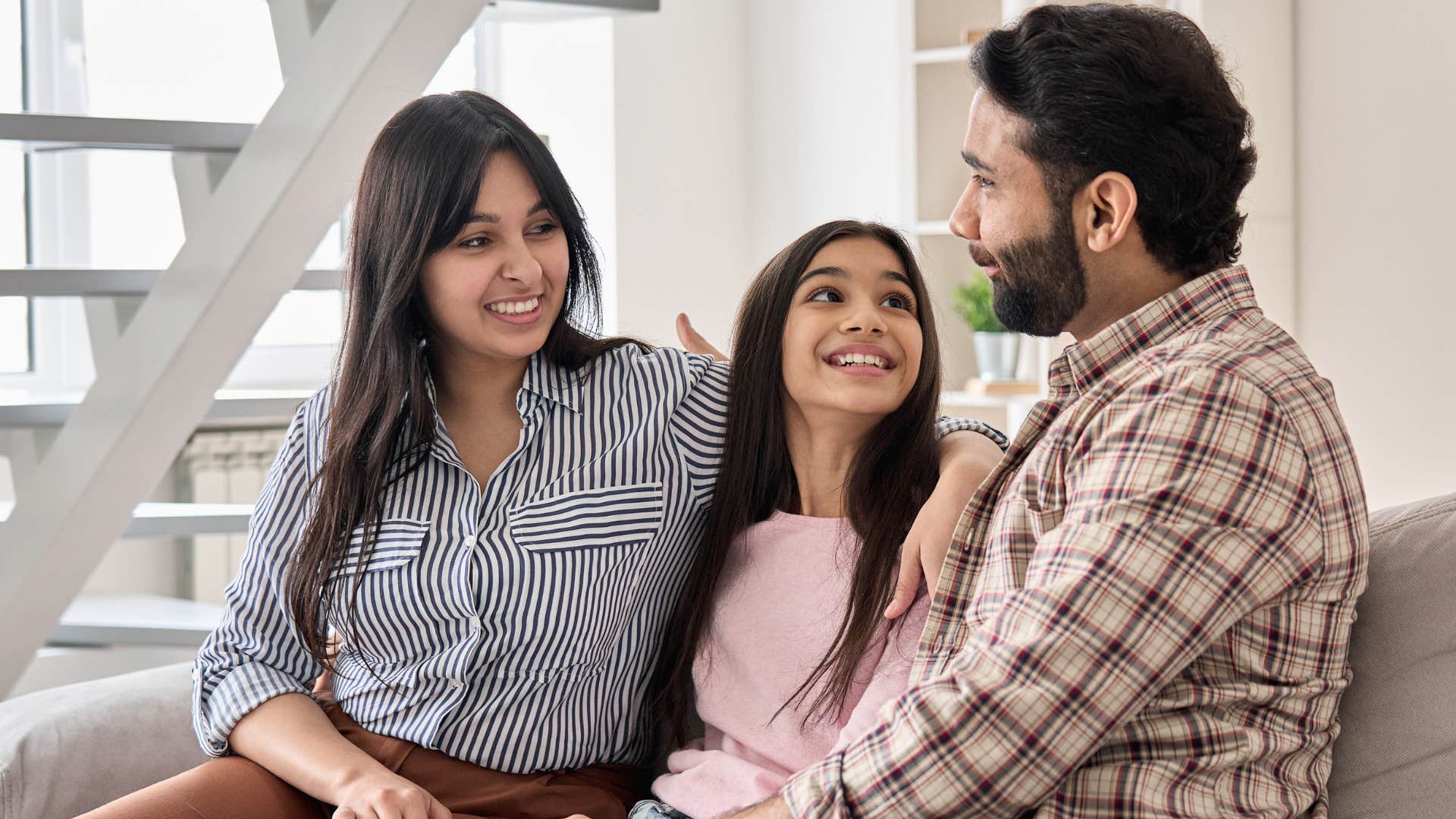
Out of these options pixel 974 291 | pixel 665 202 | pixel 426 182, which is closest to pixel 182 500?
pixel 665 202

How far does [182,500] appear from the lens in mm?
3686

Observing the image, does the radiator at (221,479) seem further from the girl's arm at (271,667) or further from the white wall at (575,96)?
the girl's arm at (271,667)

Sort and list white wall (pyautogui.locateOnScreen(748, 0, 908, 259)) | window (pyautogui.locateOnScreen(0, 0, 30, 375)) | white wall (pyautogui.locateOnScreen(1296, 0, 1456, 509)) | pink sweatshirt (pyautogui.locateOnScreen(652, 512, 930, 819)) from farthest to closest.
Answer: white wall (pyautogui.locateOnScreen(748, 0, 908, 259)) < window (pyautogui.locateOnScreen(0, 0, 30, 375)) < white wall (pyautogui.locateOnScreen(1296, 0, 1456, 509)) < pink sweatshirt (pyautogui.locateOnScreen(652, 512, 930, 819))

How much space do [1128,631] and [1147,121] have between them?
506mm

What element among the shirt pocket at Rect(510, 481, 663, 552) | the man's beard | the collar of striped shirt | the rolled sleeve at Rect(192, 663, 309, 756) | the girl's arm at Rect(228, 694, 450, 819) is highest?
the man's beard

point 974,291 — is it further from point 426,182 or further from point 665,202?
point 426,182

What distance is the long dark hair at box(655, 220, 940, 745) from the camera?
1.60 meters

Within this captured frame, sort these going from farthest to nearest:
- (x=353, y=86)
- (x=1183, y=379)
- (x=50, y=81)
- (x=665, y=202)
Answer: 1. (x=665, y=202)
2. (x=50, y=81)
3. (x=353, y=86)
4. (x=1183, y=379)

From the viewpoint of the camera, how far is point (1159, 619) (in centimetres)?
113

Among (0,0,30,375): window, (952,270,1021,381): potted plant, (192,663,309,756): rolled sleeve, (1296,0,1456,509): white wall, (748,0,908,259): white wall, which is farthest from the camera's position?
(748,0,908,259): white wall

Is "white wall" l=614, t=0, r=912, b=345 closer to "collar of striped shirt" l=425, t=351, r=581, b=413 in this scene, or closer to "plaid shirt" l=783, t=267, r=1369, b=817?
"collar of striped shirt" l=425, t=351, r=581, b=413

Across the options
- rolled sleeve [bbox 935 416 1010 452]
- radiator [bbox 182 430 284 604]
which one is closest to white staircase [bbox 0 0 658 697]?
rolled sleeve [bbox 935 416 1010 452]

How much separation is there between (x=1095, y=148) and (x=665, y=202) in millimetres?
3037

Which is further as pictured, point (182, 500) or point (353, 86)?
point (182, 500)
